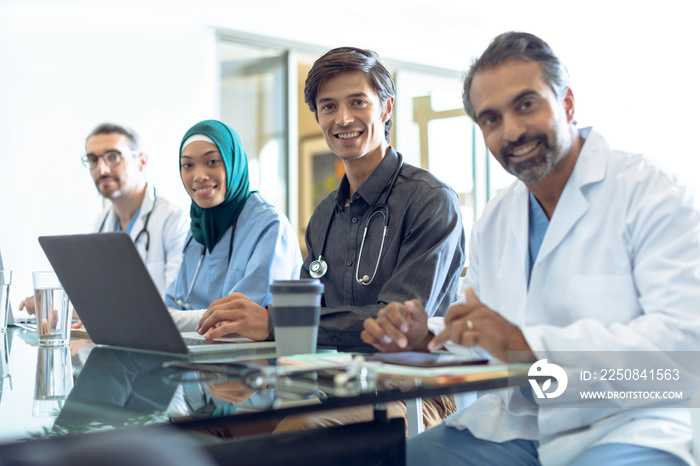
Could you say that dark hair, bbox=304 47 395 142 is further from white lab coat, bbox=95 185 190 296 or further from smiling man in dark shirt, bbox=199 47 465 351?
white lab coat, bbox=95 185 190 296

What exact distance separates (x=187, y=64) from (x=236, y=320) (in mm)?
3889

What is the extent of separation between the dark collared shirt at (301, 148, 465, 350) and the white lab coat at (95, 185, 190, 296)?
138 cm

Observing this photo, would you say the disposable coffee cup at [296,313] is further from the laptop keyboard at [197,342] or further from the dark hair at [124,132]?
the dark hair at [124,132]

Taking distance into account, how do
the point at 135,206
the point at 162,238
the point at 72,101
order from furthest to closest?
1. the point at 72,101
2. the point at 135,206
3. the point at 162,238

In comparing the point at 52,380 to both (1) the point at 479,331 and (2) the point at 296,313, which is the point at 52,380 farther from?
(1) the point at 479,331

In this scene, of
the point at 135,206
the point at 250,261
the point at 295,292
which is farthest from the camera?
the point at 135,206

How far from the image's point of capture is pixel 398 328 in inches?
51.7

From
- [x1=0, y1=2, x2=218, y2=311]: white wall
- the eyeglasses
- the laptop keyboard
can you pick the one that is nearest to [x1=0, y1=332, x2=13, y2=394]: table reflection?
the laptop keyboard

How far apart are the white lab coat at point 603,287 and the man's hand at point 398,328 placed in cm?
6

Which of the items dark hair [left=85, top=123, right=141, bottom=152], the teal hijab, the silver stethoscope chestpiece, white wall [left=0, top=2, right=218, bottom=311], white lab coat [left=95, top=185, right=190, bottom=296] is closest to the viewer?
the silver stethoscope chestpiece

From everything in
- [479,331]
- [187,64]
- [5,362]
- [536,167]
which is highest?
[187,64]

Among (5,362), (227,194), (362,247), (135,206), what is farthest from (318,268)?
(135,206)

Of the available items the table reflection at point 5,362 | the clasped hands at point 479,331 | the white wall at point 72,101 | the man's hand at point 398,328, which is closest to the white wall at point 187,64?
the white wall at point 72,101

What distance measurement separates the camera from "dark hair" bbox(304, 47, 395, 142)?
6.99 ft
